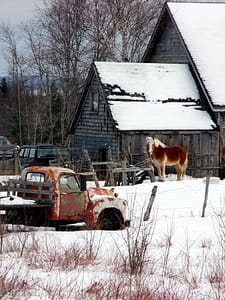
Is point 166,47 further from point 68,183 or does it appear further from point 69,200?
point 69,200

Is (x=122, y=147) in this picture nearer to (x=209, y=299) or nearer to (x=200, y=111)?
(x=200, y=111)

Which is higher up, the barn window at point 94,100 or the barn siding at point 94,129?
the barn window at point 94,100

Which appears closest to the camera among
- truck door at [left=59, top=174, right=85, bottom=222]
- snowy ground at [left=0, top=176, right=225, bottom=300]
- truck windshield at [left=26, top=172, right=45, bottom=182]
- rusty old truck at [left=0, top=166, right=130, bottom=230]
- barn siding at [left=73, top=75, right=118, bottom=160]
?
snowy ground at [left=0, top=176, right=225, bottom=300]

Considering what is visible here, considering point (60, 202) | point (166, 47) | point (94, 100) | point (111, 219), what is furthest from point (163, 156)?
point (166, 47)

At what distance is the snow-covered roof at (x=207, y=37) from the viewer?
38781mm

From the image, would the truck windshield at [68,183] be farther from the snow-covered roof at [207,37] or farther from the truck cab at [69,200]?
the snow-covered roof at [207,37]

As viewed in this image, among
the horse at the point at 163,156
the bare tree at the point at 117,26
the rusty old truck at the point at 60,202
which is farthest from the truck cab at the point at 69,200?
the bare tree at the point at 117,26

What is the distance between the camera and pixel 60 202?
691 inches

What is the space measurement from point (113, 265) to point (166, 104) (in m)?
25.7

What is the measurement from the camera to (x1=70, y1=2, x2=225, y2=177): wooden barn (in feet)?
118

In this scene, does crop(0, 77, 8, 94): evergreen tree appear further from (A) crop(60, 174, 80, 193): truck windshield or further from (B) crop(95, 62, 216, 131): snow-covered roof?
(A) crop(60, 174, 80, 193): truck windshield

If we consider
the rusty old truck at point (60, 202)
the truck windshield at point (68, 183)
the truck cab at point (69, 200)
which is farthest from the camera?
the truck windshield at point (68, 183)

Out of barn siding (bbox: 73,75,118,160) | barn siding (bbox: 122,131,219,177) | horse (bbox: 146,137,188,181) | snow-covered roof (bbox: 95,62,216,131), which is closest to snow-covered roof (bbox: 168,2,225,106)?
snow-covered roof (bbox: 95,62,216,131)

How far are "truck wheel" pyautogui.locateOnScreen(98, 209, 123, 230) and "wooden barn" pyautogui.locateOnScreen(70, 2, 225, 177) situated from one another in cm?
1631
